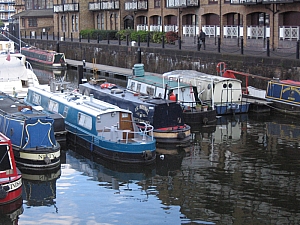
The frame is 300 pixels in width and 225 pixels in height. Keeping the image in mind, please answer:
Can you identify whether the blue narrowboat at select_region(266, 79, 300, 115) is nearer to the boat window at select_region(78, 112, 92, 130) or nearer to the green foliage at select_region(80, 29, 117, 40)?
the boat window at select_region(78, 112, 92, 130)

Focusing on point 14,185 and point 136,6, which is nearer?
point 14,185

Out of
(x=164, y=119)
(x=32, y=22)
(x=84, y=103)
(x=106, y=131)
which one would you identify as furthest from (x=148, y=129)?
(x=32, y=22)

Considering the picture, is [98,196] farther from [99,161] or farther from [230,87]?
[230,87]

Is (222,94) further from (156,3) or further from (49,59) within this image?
(49,59)

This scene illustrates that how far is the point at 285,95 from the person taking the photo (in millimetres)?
32188

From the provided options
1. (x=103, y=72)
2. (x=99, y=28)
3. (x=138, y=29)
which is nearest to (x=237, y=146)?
(x=103, y=72)

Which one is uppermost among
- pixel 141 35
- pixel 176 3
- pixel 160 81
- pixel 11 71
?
pixel 176 3

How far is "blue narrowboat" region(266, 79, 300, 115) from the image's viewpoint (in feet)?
104

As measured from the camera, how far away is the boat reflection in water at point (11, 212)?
18.2m

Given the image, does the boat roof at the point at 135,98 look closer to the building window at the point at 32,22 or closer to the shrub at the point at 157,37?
the shrub at the point at 157,37

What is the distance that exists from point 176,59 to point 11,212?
2680cm

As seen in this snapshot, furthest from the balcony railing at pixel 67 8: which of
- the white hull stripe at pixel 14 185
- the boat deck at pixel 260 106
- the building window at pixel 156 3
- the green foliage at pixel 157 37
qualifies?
the white hull stripe at pixel 14 185

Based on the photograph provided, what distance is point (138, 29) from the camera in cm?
6184

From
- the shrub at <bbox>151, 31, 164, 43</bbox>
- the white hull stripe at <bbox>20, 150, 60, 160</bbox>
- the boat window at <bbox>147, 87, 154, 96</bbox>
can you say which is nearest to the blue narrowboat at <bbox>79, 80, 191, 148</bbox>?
the boat window at <bbox>147, 87, 154, 96</bbox>
